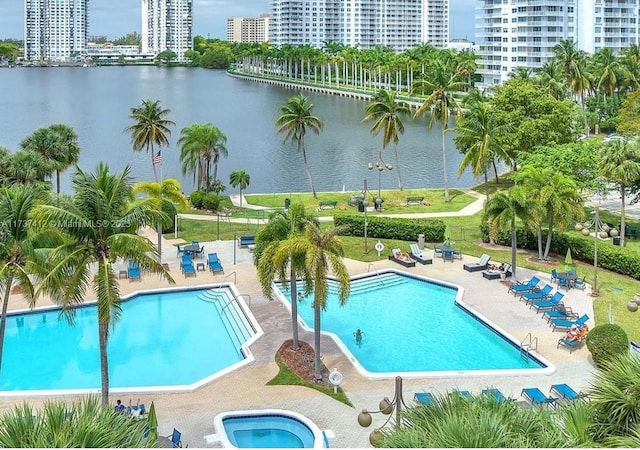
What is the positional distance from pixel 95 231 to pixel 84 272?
119 centimetres

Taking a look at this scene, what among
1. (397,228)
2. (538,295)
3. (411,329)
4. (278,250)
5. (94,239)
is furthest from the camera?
(397,228)

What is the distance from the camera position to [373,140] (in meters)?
100

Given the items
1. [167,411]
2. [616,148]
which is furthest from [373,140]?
[167,411]

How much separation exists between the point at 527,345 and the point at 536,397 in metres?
5.56

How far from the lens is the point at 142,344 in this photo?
1230 inches

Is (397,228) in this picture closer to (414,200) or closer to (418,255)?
(418,255)

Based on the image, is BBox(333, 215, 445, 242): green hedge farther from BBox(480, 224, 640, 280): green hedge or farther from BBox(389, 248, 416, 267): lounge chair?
BBox(389, 248, 416, 267): lounge chair

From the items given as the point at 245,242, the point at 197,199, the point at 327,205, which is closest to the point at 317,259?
the point at 245,242

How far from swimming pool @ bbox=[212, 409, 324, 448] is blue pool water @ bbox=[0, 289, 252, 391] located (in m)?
4.71

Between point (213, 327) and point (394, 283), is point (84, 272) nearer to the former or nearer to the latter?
point (213, 327)

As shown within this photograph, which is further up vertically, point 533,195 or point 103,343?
point 533,195

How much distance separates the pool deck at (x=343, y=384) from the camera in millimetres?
22875

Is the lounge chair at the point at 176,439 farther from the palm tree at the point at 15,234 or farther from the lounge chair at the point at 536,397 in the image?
the lounge chair at the point at 536,397

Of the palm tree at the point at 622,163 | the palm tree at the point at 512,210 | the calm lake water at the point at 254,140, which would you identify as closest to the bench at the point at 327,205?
the calm lake water at the point at 254,140
